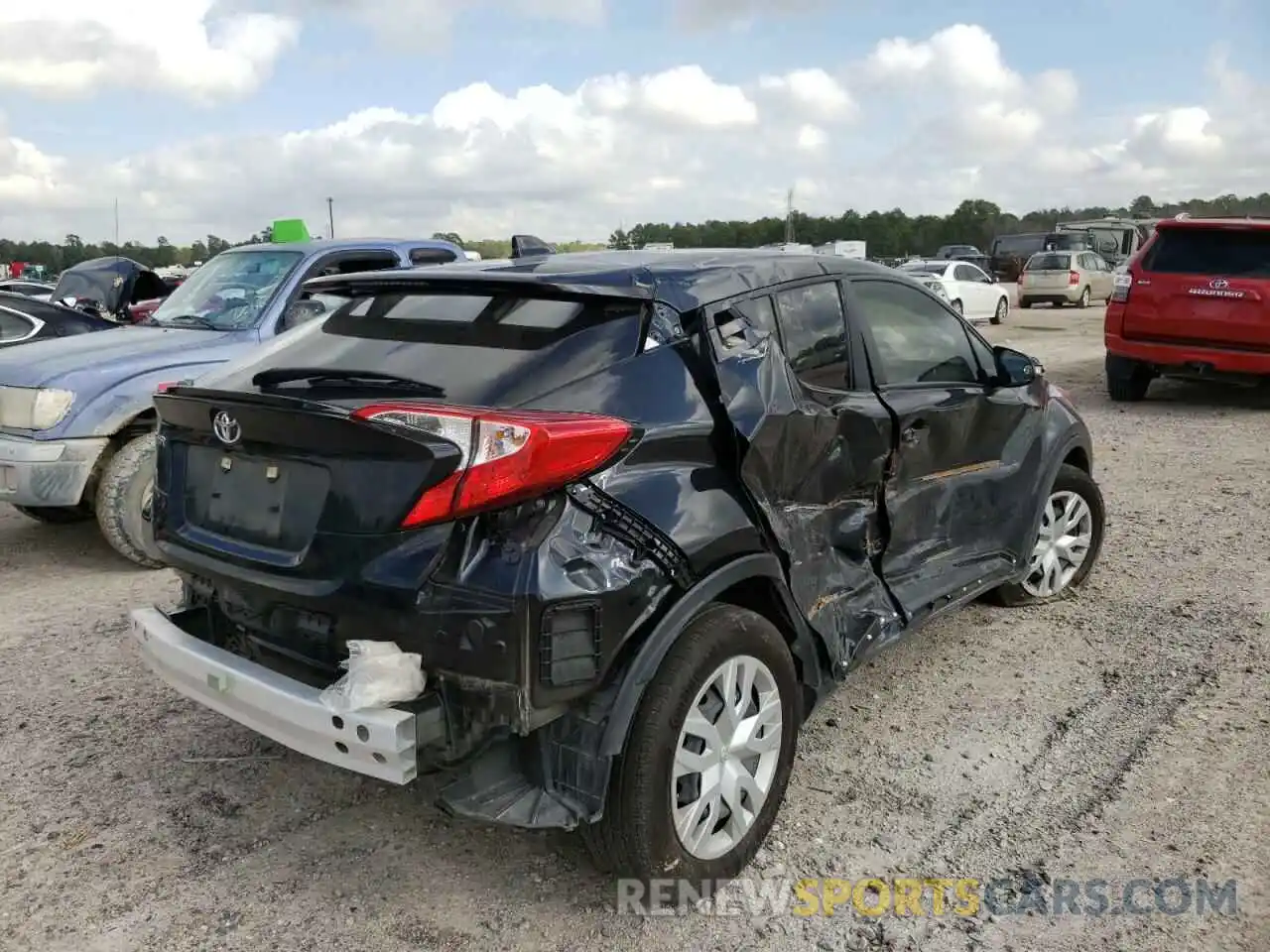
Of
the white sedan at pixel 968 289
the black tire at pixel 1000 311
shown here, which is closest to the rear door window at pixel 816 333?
the white sedan at pixel 968 289

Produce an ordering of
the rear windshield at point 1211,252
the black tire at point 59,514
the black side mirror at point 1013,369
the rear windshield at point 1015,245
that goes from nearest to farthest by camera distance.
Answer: the black side mirror at point 1013,369, the black tire at point 59,514, the rear windshield at point 1211,252, the rear windshield at point 1015,245

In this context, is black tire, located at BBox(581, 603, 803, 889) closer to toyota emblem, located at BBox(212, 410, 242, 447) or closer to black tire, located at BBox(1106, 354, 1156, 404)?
toyota emblem, located at BBox(212, 410, 242, 447)

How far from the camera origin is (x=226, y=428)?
2836 millimetres

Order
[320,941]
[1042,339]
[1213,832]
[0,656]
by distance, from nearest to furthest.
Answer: [320,941] → [1213,832] → [0,656] → [1042,339]

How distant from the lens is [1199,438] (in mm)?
8977

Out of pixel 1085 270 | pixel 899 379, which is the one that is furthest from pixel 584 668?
pixel 1085 270

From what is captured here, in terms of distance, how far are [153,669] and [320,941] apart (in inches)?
37.3

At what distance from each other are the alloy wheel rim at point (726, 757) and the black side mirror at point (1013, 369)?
82.8 inches

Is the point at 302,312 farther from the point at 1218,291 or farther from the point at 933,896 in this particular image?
the point at 1218,291

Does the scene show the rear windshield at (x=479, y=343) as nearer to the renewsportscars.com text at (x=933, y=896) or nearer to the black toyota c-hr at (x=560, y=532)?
the black toyota c-hr at (x=560, y=532)

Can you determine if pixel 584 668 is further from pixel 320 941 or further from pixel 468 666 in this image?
pixel 320 941

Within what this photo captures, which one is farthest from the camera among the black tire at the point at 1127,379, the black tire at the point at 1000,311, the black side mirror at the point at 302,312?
the black tire at the point at 1000,311

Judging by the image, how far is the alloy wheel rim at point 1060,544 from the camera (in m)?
4.87

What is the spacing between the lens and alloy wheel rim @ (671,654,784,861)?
8.88 ft
